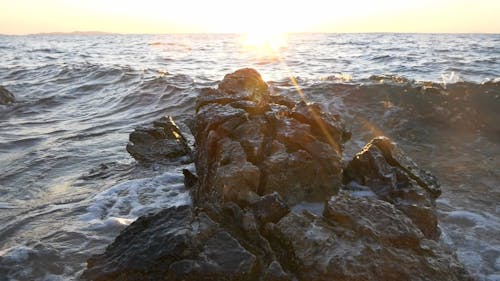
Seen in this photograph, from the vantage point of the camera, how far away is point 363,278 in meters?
3.73

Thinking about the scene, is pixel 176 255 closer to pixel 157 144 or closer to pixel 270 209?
pixel 270 209

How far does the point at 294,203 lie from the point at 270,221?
42.6 inches

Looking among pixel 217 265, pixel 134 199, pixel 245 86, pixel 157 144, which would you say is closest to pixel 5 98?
pixel 157 144

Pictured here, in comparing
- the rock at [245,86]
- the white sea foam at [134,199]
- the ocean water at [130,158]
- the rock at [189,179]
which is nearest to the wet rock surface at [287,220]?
the rock at [189,179]

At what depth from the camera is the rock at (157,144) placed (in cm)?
802

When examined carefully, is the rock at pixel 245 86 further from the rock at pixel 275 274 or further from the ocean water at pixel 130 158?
the rock at pixel 275 274

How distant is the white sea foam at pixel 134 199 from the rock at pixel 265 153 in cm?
57

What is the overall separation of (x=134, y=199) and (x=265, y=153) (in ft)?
7.24

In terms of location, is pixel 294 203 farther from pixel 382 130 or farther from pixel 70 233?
pixel 382 130

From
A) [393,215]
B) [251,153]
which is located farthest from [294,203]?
[393,215]

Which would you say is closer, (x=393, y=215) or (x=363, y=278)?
(x=363, y=278)

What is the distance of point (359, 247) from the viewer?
400 centimetres

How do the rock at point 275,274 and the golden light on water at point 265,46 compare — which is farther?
the golden light on water at point 265,46

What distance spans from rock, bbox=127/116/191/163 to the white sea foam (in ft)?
2.75
